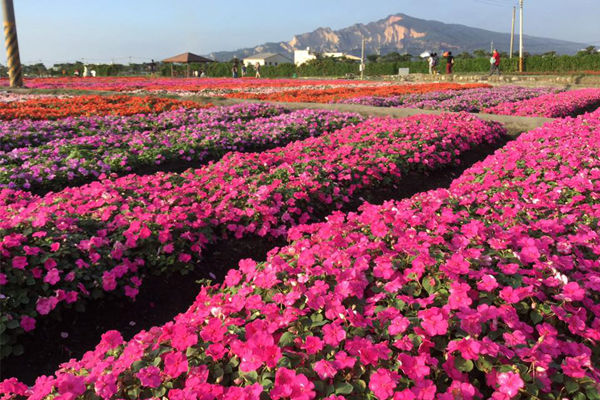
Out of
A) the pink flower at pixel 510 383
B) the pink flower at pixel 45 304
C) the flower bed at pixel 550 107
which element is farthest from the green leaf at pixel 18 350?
the flower bed at pixel 550 107

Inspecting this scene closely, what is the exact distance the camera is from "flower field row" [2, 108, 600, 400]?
5.20 feet

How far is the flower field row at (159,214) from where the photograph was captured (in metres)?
2.90

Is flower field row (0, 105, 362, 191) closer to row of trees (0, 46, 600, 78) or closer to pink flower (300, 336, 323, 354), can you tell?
pink flower (300, 336, 323, 354)

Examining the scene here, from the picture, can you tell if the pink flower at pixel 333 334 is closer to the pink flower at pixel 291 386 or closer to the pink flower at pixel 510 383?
the pink flower at pixel 291 386

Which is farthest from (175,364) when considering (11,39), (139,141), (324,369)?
(11,39)

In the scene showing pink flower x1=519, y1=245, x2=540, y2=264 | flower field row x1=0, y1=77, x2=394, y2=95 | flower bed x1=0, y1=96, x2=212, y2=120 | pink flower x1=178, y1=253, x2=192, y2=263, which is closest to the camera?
pink flower x1=519, y1=245, x2=540, y2=264

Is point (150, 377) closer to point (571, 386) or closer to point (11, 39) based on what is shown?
point (571, 386)

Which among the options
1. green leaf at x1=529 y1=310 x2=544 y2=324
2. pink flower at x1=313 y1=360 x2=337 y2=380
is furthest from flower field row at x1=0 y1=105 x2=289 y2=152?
green leaf at x1=529 y1=310 x2=544 y2=324

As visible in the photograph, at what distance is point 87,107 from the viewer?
36.2ft

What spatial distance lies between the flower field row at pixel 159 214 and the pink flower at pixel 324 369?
1.96 meters

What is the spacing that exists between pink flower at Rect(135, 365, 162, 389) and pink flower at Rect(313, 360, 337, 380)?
60cm

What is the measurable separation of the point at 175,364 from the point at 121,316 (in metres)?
1.68

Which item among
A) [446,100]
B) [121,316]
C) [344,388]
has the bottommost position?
[121,316]

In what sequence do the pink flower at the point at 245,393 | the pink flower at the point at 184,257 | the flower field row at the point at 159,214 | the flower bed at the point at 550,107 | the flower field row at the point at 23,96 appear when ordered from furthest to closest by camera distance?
the flower field row at the point at 23,96 → the flower bed at the point at 550,107 → the pink flower at the point at 184,257 → the flower field row at the point at 159,214 → the pink flower at the point at 245,393
